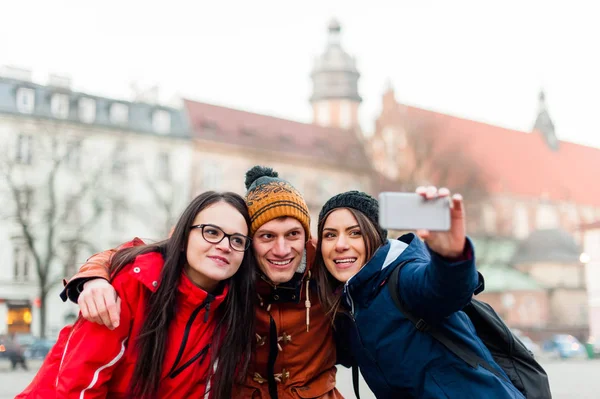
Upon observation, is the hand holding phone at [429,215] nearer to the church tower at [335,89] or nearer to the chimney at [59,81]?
the chimney at [59,81]

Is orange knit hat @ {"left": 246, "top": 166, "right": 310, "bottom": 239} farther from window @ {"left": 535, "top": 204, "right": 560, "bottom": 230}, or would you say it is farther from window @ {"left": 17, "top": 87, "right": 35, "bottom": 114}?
window @ {"left": 535, "top": 204, "right": 560, "bottom": 230}

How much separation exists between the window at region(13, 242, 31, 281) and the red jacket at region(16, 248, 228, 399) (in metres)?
40.0

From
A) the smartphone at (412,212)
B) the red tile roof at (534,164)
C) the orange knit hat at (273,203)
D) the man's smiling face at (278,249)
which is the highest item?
the red tile roof at (534,164)

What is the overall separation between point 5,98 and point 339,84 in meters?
36.1

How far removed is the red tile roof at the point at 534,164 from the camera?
6950 cm

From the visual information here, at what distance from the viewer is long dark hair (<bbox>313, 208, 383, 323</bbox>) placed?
4.16 m

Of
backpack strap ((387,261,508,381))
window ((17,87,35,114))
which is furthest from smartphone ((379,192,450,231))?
window ((17,87,35,114))

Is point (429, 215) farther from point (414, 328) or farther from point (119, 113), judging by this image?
point (119, 113)

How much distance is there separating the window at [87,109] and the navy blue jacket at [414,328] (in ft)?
142

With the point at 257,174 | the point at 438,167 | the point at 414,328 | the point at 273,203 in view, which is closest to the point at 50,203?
the point at 438,167

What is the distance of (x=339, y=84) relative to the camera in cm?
7088

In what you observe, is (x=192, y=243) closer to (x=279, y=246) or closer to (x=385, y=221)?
(x=279, y=246)

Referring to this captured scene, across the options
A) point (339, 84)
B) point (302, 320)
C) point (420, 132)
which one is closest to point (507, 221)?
point (420, 132)

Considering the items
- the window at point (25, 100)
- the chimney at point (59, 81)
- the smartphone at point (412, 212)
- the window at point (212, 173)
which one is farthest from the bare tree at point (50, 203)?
the smartphone at point (412, 212)
